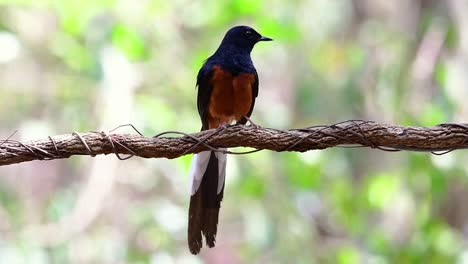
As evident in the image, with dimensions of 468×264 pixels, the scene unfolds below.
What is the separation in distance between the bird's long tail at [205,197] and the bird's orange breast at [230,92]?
21cm

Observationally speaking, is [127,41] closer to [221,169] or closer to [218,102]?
[218,102]

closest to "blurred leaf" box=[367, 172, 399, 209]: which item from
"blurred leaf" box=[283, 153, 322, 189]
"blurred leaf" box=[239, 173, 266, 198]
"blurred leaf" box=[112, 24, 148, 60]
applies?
"blurred leaf" box=[283, 153, 322, 189]

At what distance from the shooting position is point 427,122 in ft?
15.7

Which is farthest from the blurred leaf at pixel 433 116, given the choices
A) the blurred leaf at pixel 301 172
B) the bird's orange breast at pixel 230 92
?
the bird's orange breast at pixel 230 92

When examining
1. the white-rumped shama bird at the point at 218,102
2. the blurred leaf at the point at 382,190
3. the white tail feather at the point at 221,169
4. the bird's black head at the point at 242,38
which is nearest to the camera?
the white-rumped shama bird at the point at 218,102

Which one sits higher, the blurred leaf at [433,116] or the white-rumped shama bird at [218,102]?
the blurred leaf at [433,116]

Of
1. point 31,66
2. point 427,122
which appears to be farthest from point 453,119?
point 31,66

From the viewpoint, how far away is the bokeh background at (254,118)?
468cm

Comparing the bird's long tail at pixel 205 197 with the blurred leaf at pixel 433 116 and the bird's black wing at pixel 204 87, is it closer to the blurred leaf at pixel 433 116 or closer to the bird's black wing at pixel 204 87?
the bird's black wing at pixel 204 87

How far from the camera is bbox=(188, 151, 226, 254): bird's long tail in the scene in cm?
323

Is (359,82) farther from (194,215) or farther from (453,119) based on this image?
(194,215)

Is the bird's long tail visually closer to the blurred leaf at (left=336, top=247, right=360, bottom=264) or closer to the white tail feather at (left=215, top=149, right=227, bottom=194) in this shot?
the white tail feather at (left=215, top=149, right=227, bottom=194)

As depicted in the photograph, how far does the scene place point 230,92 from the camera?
352 centimetres

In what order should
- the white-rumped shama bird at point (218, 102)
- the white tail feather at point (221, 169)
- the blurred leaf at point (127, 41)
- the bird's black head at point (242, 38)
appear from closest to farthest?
the white-rumped shama bird at point (218, 102)
the white tail feather at point (221, 169)
the bird's black head at point (242, 38)
the blurred leaf at point (127, 41)
